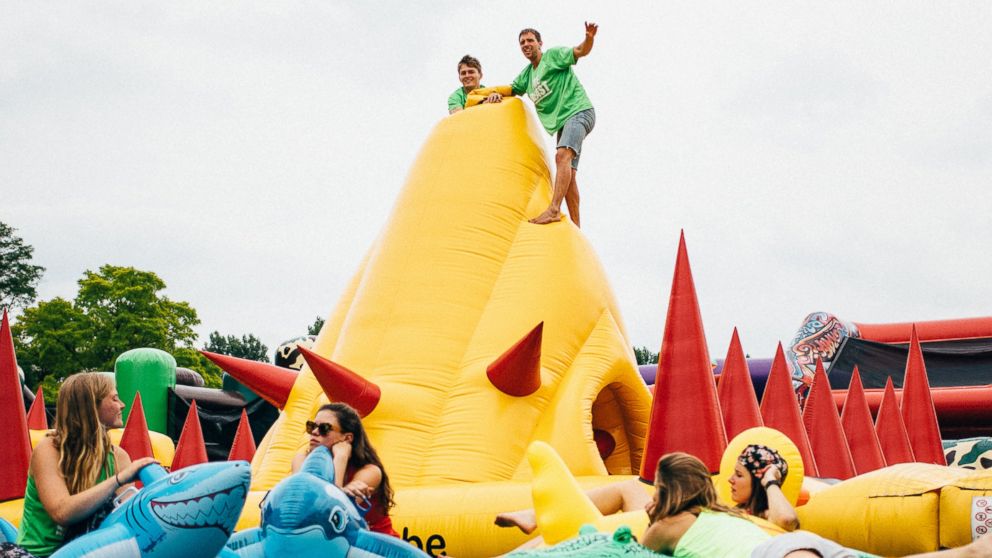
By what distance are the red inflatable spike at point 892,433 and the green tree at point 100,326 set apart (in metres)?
16.9

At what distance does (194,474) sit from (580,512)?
128 centimetres

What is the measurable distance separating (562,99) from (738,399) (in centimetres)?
186

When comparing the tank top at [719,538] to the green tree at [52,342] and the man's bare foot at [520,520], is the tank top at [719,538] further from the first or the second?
the green tree at [52,342]

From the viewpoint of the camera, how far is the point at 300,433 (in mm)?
4383

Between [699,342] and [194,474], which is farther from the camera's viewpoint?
[699,342]

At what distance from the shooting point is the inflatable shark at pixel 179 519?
1.77 m

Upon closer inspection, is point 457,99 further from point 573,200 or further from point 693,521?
point 693,521

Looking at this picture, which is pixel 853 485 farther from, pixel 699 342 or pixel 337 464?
pixel 337 464

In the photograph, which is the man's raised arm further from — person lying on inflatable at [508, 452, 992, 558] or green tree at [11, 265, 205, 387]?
green tree at [11, 265, 205, 387]

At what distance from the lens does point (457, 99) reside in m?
5.70

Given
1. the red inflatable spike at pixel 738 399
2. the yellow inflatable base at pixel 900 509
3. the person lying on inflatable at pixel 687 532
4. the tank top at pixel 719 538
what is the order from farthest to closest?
the red inflatable spike at pixel 738 399 < the yellow inflatable base at pixel 900 509 < the tank top at pixel 719 538 < the person lying on inflatable at pixel 687 532

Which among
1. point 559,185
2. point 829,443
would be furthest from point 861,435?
point 559,185

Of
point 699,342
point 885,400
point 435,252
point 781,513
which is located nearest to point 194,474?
point 781,513

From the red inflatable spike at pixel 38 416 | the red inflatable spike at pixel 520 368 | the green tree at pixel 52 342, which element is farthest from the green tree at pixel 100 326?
the red inflatable spike at pixel 520 368
